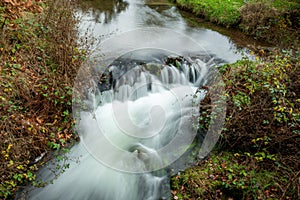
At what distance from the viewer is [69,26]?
6094mm

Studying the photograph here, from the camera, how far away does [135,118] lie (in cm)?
625

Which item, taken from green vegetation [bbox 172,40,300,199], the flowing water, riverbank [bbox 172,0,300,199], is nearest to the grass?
the flowing water

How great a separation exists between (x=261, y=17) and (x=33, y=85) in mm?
10117

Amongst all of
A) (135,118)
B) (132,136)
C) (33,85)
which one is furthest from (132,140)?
(33,85)

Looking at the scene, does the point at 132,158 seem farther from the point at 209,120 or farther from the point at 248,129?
the point at 248,129

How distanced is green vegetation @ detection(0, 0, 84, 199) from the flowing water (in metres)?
0.34

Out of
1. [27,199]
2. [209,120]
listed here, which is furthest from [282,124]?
[27,199]

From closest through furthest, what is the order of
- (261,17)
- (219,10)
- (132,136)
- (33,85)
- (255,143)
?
(255,143) → (33,85) → (132,136) → (261,17) → (219,10)

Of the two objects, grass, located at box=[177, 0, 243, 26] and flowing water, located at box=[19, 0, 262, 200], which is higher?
grass, located at box=[177, 0, 243, 26]

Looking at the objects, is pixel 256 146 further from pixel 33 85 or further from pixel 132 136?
pixel 33 85

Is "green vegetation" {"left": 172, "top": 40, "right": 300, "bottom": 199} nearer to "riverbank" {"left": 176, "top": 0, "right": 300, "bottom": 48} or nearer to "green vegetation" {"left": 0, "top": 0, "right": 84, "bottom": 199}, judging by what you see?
"green vegetation" {"left": 0, "top": 0, "right": 84, "bottom": 199}

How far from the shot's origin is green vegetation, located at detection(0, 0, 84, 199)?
4.34m

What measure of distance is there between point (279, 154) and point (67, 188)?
4284mm

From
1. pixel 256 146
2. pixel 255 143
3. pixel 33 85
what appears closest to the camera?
pixel 255 143
